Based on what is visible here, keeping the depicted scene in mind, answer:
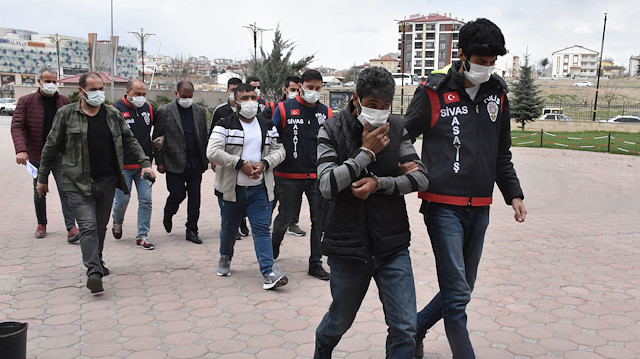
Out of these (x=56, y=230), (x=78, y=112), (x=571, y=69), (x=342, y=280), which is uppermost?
(x=571, y=69)

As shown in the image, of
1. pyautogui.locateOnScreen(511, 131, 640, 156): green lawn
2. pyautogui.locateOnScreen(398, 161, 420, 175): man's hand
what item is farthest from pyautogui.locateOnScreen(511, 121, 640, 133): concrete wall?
pyautogui.locateOnScreen(398, 161, 420, 175): man's hand

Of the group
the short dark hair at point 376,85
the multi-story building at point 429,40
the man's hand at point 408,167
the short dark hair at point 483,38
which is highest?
the multi-story building at point 429,40

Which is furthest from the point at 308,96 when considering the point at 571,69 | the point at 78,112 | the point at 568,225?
the point at 571,69

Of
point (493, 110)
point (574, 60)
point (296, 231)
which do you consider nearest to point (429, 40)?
point (574, 60)

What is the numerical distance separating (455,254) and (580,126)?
34952 millimetres

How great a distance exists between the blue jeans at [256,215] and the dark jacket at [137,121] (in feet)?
6.48

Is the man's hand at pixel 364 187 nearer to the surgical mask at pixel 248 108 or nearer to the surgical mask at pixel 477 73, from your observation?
the surgical mask at pixel 477 73

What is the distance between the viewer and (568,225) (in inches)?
324

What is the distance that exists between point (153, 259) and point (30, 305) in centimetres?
162

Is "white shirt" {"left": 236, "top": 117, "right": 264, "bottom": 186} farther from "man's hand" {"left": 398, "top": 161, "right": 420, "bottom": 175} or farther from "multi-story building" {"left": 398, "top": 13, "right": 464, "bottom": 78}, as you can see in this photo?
"multi-story building" {"left": 398, "top": 13, "right": 464, "bottom": 78}

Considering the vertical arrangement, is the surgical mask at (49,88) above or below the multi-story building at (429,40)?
below

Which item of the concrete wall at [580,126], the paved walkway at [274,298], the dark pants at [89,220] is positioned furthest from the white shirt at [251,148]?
the concrete wall at [580,126]

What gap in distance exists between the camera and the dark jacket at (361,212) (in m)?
2.87

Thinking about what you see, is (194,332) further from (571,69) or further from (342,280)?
(571,69)
